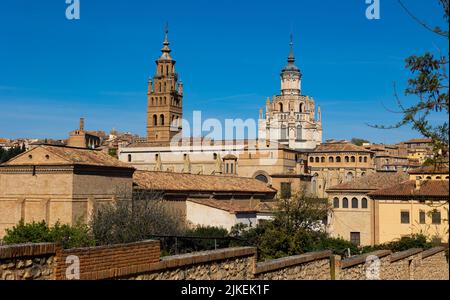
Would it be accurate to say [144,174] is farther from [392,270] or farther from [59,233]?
[392,270]

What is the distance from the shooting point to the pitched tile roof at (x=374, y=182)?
4256 centimetres

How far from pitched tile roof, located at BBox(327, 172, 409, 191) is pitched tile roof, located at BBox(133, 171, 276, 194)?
9.36 meters

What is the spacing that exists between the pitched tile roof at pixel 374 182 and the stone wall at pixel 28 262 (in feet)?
120

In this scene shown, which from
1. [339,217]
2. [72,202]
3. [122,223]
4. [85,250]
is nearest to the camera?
[85,250]

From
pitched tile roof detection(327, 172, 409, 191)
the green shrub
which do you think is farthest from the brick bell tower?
the green shrub

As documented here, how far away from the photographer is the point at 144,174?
4269 cm

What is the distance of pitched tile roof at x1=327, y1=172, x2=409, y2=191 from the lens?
42562mm

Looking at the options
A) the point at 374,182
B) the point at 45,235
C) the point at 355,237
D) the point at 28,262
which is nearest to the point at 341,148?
the point at 374,182

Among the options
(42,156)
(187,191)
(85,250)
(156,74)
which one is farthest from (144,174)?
(156,74)

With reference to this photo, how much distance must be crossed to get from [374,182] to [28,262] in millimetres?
38640

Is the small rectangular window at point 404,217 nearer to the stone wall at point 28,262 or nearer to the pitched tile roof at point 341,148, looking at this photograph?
the stone wall at point 28,262

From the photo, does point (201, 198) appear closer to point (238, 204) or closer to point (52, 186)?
point (238, 204)

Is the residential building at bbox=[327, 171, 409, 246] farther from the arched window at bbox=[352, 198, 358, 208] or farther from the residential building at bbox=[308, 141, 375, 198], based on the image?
the residential building at bbox=[308, 141, 375, 198]
